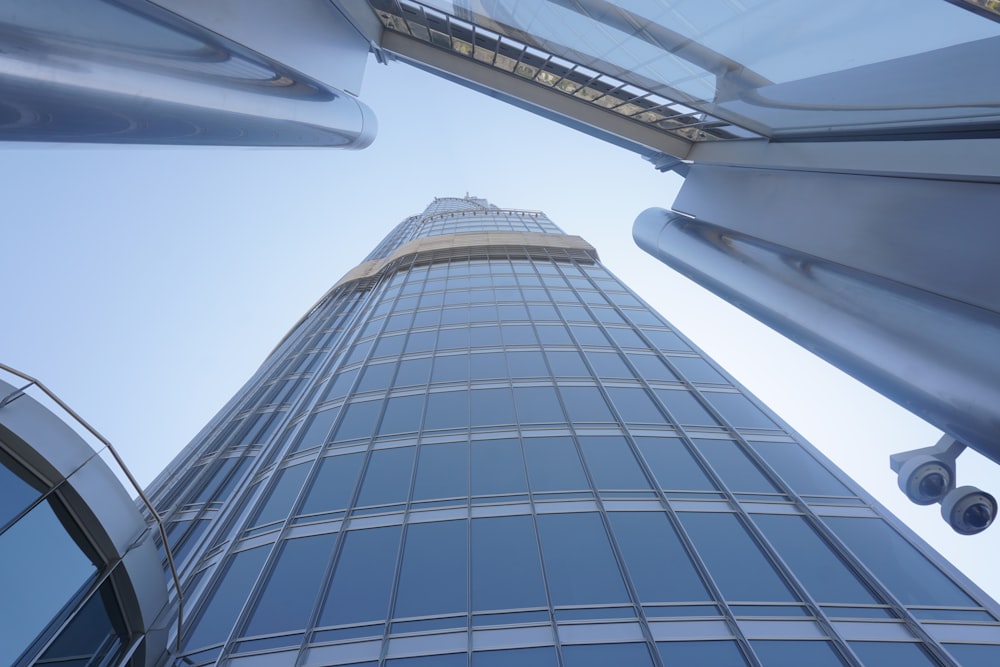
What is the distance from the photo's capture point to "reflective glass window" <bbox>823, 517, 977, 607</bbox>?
11219 millimetres

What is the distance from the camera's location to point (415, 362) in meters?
20.2

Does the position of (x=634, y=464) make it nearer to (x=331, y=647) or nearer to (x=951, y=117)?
(x=331, y=647)

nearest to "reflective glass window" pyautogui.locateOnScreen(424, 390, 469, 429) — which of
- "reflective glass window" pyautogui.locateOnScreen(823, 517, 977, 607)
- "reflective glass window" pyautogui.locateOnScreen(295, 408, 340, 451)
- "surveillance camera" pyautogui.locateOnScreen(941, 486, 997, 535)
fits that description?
"reflective glass window" pyautogui.locateOnScreen(295, 408, 340, 451)

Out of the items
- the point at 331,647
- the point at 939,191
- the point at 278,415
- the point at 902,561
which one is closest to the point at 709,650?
the point at 902,561

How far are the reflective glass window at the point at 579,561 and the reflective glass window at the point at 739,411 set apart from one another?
7.04 m

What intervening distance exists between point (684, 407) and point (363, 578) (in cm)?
1102

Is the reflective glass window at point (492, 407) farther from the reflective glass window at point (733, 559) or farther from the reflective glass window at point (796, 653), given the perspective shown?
the reflective glass window at point (796, 653)

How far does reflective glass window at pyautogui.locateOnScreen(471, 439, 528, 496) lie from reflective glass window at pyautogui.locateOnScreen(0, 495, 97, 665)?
7880 mm

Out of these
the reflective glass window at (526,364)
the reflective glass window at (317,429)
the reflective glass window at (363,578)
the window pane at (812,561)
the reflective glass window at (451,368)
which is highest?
the window pane at (812,561)

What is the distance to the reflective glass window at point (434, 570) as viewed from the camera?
10.8 m

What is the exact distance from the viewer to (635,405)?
17.4 meters

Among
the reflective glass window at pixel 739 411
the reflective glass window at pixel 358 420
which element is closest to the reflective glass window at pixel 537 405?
the reflective glass window at pixel 358 420

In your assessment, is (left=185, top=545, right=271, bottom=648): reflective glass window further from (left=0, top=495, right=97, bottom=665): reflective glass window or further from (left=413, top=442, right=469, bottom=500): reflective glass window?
(left=413, top=442, right=469, bottom=500): reflective glass window

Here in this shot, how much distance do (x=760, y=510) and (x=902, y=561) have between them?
9.60 ft
